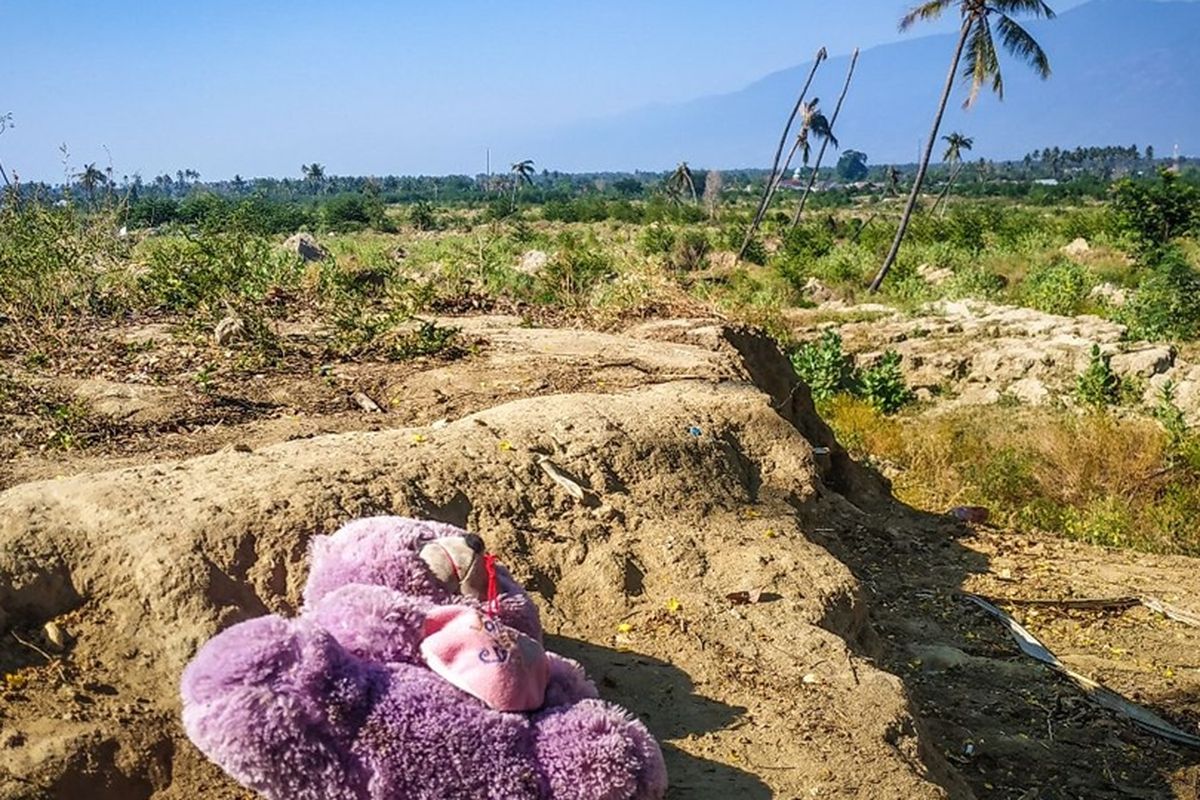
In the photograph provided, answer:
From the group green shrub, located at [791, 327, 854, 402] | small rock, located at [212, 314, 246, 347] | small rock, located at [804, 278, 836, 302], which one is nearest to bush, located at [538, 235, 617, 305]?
green shrub, located at [791, 327, 854, 402]

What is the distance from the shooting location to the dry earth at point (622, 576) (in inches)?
112

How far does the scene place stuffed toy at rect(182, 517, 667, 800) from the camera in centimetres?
216

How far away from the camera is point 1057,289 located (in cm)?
1708

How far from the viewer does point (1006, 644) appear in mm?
5234

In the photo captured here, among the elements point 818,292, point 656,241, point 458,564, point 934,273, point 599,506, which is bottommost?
point 818,292

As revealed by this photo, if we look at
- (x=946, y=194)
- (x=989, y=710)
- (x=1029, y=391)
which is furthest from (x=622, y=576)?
(x=946, y=194)

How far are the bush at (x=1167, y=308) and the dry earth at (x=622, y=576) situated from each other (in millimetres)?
7545

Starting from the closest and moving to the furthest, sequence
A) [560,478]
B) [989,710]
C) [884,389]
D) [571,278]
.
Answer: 1. [560,478]
2. [989,710]
3. [571,278]
4. [884,389]

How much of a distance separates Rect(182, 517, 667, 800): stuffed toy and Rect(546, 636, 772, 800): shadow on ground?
330 millimetres

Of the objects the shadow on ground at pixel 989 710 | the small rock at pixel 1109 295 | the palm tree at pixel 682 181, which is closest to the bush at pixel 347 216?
the palm tree at pixel 682 181

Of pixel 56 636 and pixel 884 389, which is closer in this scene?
pixel 56 636

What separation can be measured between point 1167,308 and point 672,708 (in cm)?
1235

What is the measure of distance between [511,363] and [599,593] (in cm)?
264

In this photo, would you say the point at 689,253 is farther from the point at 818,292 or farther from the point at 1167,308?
the point at 1167,308
